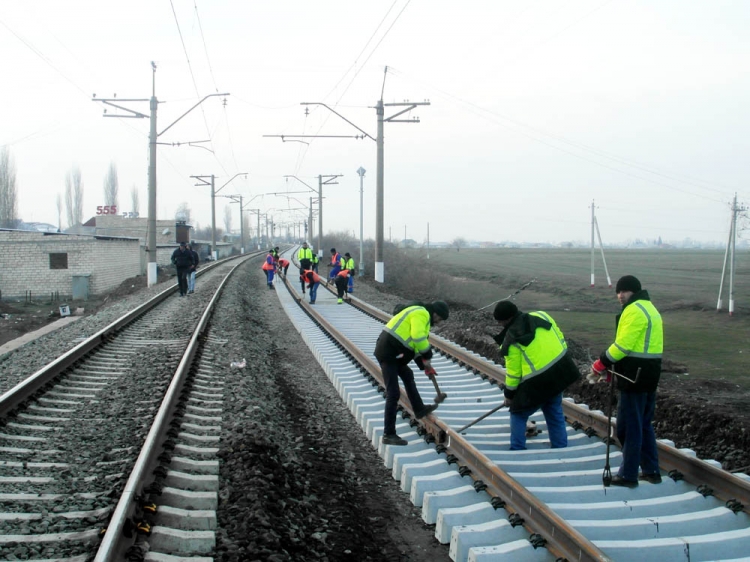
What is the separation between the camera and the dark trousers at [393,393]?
659 centimetres

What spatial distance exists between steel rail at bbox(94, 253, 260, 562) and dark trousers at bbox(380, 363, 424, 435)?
2.07m

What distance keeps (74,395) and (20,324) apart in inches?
699

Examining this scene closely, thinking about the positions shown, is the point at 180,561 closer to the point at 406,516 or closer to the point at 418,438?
the point at 406,516

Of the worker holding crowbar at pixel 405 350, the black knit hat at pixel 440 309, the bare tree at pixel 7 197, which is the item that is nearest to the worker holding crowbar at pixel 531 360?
the black knit hat at pixel 440 309

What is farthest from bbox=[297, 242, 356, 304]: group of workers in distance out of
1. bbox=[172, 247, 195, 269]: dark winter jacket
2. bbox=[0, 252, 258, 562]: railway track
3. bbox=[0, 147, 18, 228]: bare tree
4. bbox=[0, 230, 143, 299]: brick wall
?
bbox=[0, 147, 18, 228]: bare tree

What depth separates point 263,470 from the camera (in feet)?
18.2

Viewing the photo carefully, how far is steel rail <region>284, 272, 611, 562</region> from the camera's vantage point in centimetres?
394

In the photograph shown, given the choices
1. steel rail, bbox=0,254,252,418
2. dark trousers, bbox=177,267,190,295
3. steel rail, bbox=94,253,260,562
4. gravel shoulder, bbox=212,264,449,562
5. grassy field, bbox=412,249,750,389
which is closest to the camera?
steel rail, bbox=94,253,260,562

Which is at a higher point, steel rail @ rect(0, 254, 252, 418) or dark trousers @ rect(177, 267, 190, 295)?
dark trousers @ rect(177, 267, 190, 295)

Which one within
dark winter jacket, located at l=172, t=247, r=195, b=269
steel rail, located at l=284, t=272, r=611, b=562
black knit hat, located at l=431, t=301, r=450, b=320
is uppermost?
→ dark winter jacket, located at l=172, t=247, r=195, b=269

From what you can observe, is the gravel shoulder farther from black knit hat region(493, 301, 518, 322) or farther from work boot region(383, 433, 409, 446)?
black knit hat region(493, 301, 518, 322)

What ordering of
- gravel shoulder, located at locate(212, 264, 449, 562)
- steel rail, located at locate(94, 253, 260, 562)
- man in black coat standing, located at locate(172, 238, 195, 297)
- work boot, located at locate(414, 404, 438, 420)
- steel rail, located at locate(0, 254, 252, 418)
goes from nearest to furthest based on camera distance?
steel rail, located at locate(94, 253, 260, 562) < gravel shoulder, located at locate(212, 264, 449, 562) < work boot, located at locate(414, 404, 438, 420) < steel rail, located at locate(0, 254, 252, 418) < man in black coat standing, located at locate(172, 238, 195, 297)

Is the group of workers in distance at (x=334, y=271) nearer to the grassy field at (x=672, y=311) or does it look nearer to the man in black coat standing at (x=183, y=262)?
the man in black coat standing at (x=183, y=262)

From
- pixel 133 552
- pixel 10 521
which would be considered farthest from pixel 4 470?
pixel 133 552
